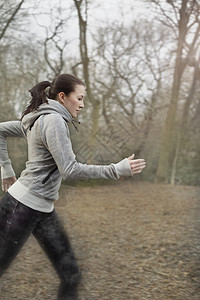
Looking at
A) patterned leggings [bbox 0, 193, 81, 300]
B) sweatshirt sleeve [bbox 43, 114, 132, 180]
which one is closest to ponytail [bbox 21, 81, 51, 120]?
sweatshirt sleeve [bbox 43, 114, 132, 180]

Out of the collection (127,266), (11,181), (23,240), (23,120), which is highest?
(23,120)

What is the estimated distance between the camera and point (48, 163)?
5.54 feet

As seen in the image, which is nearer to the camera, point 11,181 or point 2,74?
point 11,181

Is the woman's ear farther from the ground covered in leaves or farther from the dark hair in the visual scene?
the ground covered in leaves

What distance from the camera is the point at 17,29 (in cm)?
573

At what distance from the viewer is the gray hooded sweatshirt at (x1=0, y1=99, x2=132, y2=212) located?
61.2 inches

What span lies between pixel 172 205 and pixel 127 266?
2.92m

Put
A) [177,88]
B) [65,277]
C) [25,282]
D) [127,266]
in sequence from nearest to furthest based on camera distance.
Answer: [65,277], [25,282], [127,266], [177,88]

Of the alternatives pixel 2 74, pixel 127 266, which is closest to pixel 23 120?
pixel 127 266

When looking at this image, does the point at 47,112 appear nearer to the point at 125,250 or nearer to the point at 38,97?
the point at 38,97

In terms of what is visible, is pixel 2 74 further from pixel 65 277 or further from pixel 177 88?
pixel 65 277

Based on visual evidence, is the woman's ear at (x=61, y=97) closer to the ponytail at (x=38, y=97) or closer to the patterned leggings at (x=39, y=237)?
the ponytail at (x=38, y=97)

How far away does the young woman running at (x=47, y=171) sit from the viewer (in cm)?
157

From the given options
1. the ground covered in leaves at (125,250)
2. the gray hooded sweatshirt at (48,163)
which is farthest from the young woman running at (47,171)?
the ground covered in leaves at (125,250)
